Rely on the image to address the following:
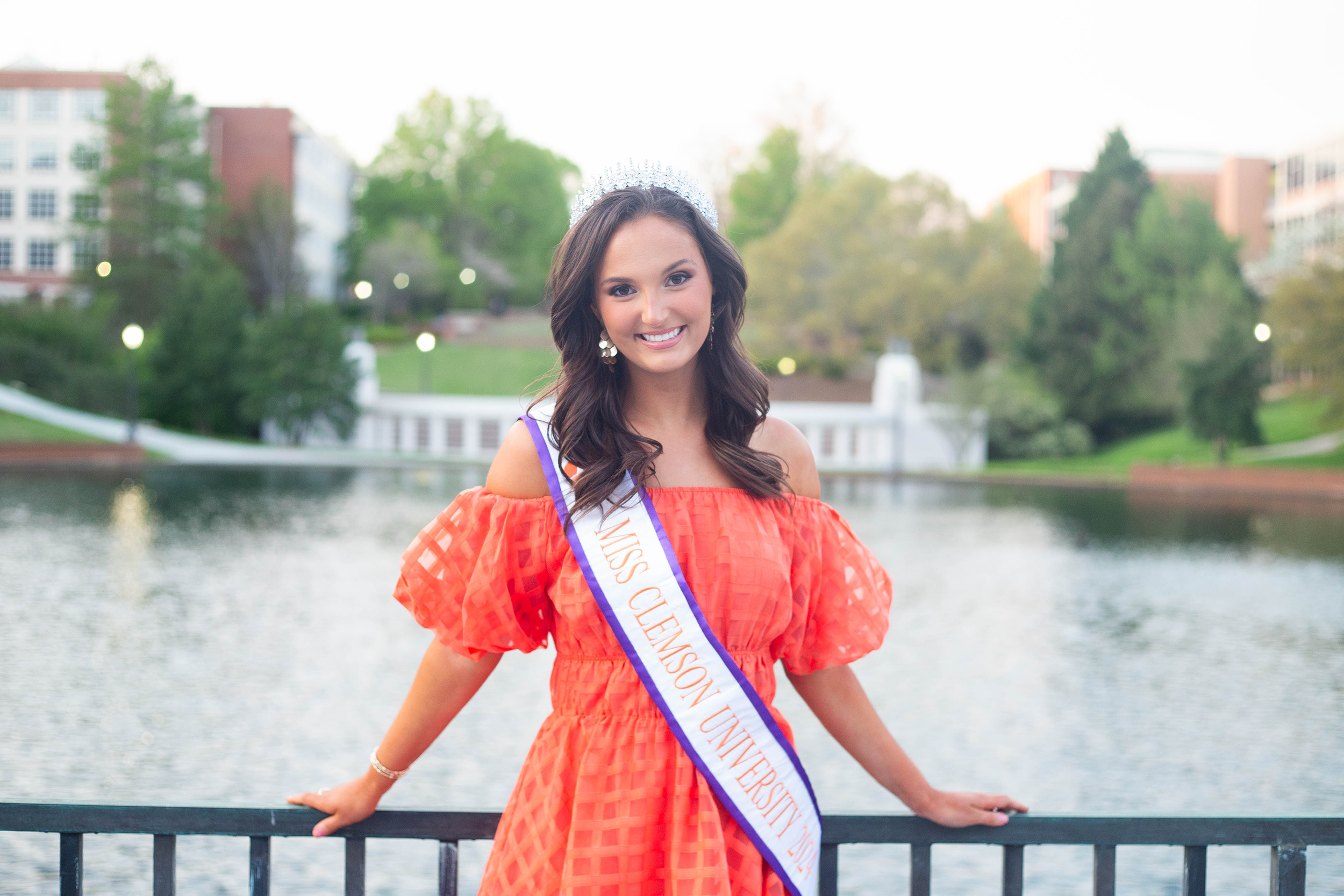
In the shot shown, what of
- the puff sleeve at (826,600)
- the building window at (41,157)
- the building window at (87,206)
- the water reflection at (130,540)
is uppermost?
the building window at (41,157)

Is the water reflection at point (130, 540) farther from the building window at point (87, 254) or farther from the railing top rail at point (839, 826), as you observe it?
the building window at point (87, 254)

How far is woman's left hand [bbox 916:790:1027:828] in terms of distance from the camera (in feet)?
6.77

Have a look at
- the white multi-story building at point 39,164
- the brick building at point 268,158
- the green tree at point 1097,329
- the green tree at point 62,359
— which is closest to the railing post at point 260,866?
the green tree at point 62,359

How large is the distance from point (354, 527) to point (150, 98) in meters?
39.2

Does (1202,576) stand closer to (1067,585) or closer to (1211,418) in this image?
(1067,585)

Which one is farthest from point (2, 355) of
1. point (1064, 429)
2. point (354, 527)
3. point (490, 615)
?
point (490, 615)

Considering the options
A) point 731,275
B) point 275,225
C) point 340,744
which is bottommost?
point 340,744

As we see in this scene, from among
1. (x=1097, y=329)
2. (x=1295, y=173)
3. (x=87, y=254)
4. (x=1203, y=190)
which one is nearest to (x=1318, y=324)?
(x=1097, y=329)

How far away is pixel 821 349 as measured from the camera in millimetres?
44594

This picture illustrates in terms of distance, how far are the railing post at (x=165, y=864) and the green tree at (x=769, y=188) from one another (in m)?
58.6

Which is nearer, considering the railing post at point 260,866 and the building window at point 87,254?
the railing post at point 260,866

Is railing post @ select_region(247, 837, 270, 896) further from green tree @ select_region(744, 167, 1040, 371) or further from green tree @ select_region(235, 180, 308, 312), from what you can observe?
green tree @ select_region(235, 180, 308, 312)

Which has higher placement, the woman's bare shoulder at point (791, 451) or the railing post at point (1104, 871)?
the woman's bare shoulder at point (791, 451)

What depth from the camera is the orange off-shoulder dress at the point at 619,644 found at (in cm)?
178
